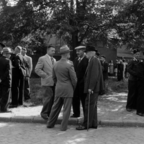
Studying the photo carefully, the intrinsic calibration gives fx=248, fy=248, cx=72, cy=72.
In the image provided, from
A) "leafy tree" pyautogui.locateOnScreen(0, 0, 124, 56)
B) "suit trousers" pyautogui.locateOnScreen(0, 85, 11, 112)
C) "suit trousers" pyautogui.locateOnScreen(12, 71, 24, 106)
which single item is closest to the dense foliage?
"leafy tree" pyautogui.locateOnScreen(0, 0, 124, 56)

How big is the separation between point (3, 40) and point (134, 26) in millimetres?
7720

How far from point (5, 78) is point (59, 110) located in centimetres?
236

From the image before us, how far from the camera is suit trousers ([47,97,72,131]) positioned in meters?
6.29

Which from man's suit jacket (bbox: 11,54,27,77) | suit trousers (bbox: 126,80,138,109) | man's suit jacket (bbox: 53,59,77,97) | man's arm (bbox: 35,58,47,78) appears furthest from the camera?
man's suit jacket (bbox: 11,54,27,77)

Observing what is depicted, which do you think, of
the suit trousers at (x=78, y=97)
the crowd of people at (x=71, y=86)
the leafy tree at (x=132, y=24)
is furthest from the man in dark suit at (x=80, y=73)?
the leafy tree at (x=132, y=24)

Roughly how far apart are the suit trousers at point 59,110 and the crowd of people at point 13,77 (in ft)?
7.01

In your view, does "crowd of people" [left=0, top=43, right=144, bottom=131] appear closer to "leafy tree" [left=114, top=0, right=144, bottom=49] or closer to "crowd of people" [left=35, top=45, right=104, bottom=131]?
"crowd of people" [left=35, top=45, right=104, bottom=131]

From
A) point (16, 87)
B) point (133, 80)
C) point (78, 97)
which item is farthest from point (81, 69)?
point (16, 87)

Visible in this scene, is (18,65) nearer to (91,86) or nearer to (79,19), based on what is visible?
(91,86)

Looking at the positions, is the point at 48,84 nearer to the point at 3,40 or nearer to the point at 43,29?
the point at 43,29

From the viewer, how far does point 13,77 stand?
9031mm

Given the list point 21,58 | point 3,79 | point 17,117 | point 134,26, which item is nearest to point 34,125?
point 17,117

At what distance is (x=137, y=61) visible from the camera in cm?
830

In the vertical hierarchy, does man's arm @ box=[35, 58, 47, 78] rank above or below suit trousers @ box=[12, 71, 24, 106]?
above
